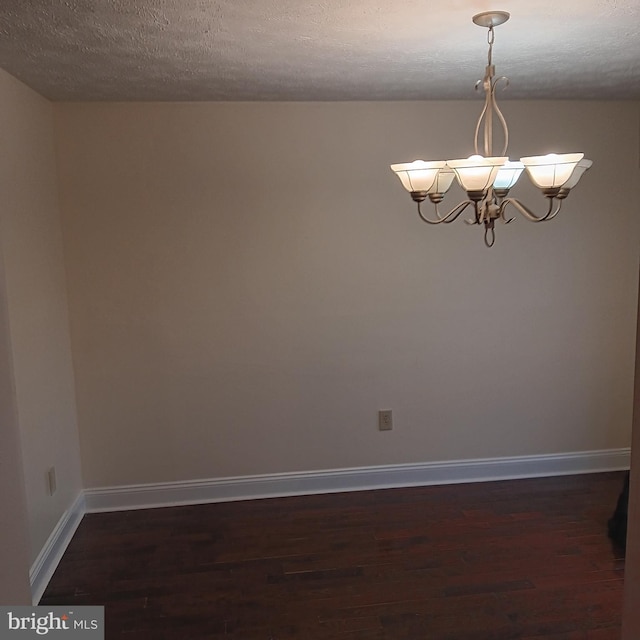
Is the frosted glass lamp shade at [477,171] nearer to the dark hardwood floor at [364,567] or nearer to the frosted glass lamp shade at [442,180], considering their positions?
the frosted glass lamp shade at [442,180]

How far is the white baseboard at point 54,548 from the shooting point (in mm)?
2674

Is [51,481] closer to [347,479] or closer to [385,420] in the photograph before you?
[347,479]

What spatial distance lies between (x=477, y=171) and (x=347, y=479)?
7.53 feet

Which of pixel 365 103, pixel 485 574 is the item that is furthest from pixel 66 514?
pixel 365 103

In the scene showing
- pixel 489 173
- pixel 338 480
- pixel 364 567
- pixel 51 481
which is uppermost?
pixel 489 173

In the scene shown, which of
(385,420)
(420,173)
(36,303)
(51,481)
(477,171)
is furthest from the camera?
(385,420)

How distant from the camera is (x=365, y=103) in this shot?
133 inches

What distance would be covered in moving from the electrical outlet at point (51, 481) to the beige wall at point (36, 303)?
40 mm

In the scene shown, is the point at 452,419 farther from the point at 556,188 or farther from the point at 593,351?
the point at 556,188

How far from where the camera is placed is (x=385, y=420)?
368 cm

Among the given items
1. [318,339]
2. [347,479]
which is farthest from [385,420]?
[318,339]

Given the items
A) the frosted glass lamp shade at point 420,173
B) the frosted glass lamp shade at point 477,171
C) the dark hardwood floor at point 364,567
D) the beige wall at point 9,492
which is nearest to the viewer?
the beige wall at point 9,492

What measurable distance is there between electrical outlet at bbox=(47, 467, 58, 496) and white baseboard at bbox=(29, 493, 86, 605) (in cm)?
19

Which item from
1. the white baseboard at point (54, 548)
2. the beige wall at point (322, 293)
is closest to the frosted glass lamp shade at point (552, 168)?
the beige wall at point (322, 293)
